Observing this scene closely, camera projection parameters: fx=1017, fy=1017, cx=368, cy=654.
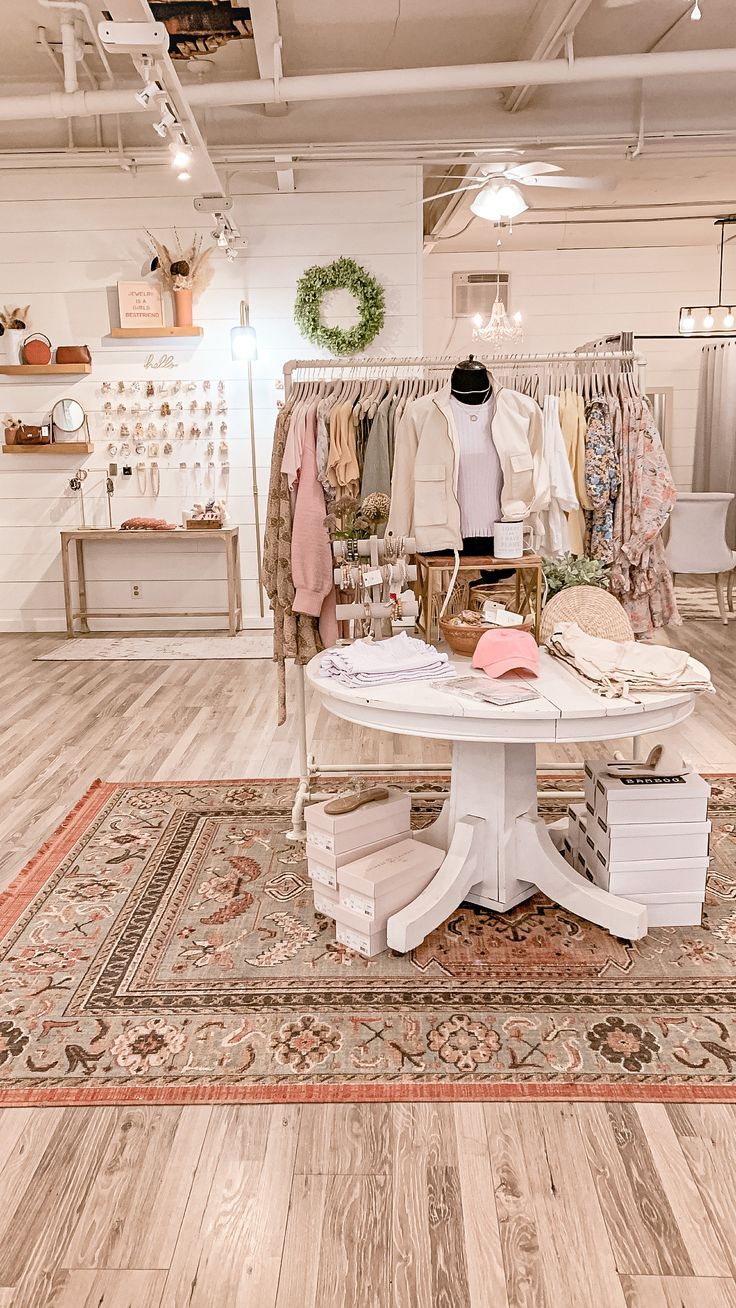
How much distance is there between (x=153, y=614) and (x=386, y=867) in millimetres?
5085

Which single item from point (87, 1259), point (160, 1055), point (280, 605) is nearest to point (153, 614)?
point (280, 605)

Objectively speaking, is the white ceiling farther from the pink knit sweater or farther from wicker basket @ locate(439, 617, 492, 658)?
wicker basket @ locate(439, 617, 492, 658)

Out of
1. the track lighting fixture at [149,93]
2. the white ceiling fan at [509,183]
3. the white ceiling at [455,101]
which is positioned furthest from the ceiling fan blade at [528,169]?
the track lighting fixture at [149,93]

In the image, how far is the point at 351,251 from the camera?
6.98 m

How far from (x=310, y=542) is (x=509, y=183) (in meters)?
3.16

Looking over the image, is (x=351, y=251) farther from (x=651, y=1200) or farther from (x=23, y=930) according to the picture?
(x=651, y=1200)

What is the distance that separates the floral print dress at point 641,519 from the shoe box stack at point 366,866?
5.69 ft

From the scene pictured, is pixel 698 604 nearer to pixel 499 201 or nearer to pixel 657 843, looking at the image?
pixel 499 201

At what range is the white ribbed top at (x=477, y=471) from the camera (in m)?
3.62

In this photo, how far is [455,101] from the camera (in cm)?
661

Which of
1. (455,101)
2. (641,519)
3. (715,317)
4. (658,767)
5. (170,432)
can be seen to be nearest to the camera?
(658,767)

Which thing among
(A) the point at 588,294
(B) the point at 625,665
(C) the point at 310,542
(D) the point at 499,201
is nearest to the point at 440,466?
(C) the point at 310,542

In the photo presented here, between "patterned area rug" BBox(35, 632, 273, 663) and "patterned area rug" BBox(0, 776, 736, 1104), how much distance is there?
129 inches

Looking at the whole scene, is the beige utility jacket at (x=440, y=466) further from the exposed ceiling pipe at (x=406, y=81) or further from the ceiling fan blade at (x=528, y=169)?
the exposed ceiling pipe at (x=406, y=81)
